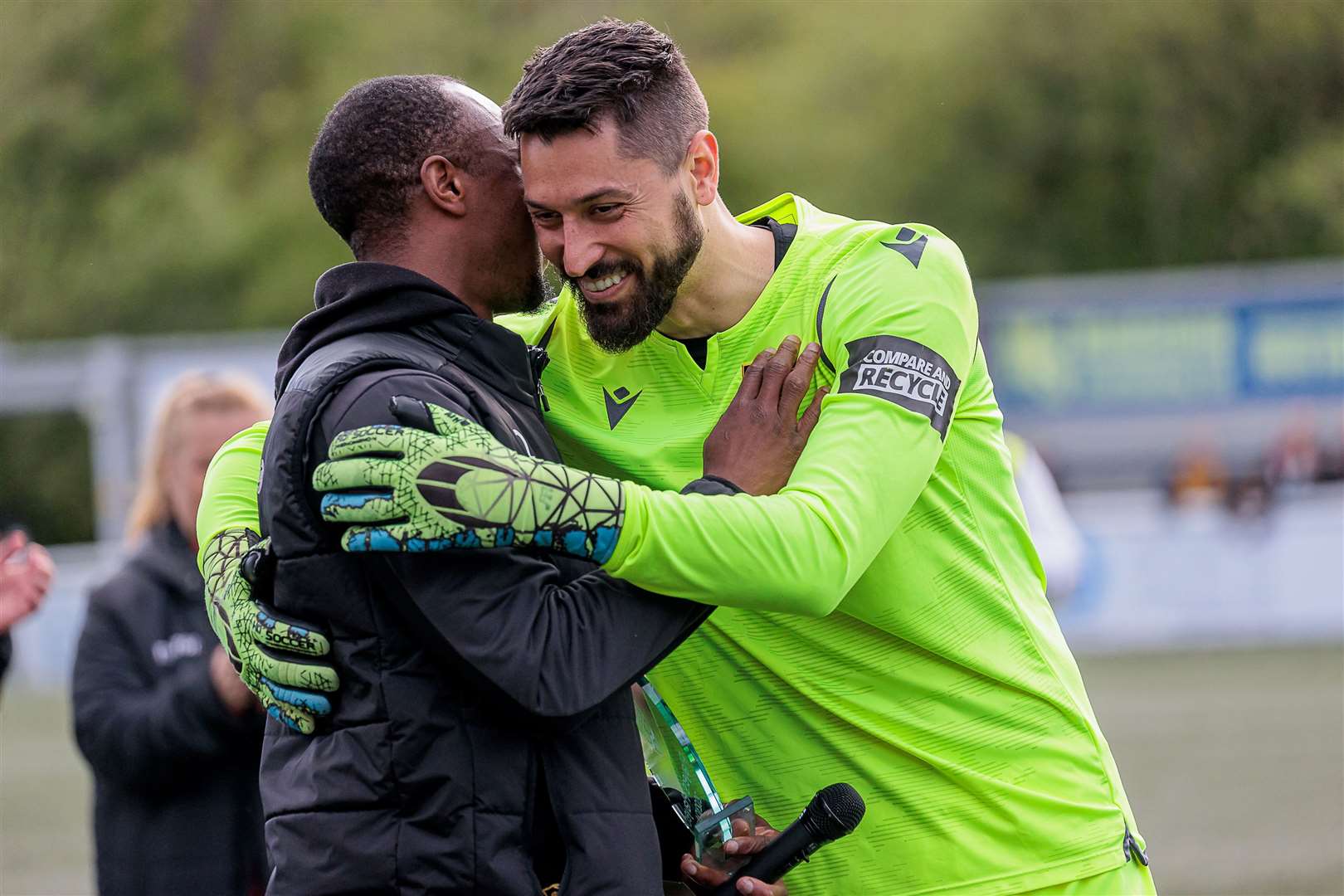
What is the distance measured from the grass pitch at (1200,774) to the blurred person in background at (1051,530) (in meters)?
0.86

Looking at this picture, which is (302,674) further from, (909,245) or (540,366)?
(909,245)

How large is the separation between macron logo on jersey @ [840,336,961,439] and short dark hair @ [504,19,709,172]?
51 cm

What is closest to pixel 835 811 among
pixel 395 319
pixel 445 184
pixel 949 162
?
pixel 395 319

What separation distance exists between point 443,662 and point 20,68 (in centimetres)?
3925

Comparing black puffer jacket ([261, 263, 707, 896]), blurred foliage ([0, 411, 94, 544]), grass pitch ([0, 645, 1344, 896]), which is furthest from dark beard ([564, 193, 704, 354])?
blurred foliage ([0, 411, 94, 544])

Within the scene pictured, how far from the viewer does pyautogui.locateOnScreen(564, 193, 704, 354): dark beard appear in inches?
116

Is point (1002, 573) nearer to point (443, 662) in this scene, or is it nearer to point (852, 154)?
point (443, 662)

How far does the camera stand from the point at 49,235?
121 feet

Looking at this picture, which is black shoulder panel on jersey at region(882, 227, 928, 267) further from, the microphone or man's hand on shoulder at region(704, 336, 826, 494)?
the microphone

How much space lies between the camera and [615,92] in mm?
2848

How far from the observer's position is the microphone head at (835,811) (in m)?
2.78

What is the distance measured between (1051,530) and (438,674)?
47.2ft

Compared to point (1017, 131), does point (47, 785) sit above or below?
below

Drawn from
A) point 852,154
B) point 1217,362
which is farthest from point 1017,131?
point 1217,362
